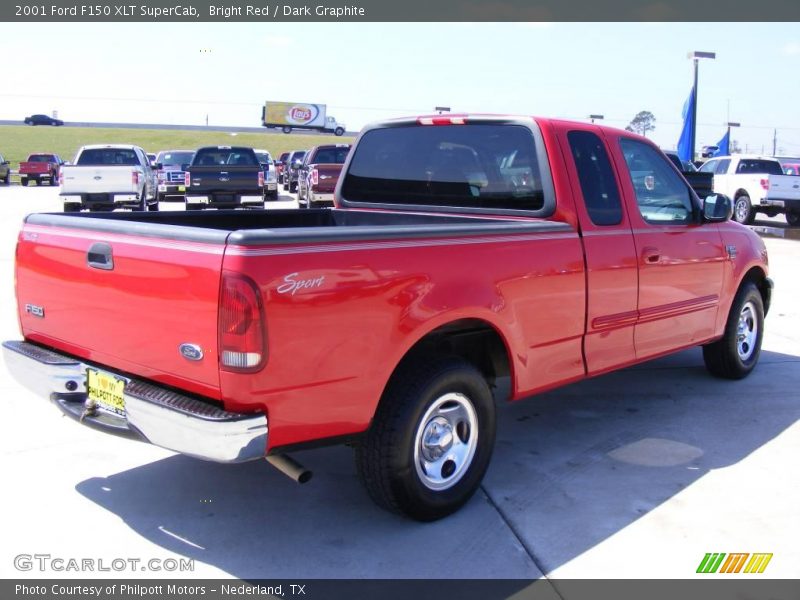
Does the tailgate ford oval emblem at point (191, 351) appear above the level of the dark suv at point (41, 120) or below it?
below

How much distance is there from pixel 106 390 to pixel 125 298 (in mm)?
463

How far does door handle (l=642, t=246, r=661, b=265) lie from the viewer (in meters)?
4.87

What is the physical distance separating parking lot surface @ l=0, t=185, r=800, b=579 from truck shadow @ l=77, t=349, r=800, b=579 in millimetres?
11

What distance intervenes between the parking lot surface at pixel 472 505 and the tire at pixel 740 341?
62cm

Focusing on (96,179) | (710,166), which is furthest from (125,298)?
(710,166)

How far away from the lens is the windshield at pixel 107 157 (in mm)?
19250

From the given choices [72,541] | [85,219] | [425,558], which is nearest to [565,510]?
[425,558]

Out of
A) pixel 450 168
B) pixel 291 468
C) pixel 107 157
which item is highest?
pixel 107 157

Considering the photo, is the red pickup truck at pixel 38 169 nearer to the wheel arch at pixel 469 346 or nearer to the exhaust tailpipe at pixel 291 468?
the wheel arch at pixel 469 346

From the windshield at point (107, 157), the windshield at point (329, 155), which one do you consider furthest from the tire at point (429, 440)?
the windshield at point (329, 155)

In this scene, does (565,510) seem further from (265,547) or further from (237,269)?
(237,269)

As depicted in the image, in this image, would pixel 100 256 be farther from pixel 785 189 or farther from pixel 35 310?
pixel 785 189

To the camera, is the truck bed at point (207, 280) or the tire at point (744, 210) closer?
the truck bed at point (207, 280)

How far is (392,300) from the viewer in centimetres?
334
